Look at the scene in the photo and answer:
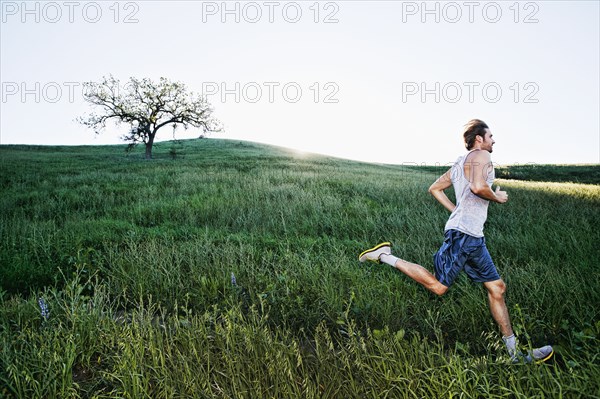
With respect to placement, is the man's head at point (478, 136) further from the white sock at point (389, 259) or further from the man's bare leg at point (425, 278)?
the white sock at point (389, 259)

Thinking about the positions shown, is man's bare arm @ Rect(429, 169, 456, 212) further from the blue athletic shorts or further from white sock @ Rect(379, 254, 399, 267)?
white sock @ Rect(379, 254, 399, 267)

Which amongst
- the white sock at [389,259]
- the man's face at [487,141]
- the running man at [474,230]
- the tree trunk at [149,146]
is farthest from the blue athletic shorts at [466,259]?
the tree trunk at [149,146]

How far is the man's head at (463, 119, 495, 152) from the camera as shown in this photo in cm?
302

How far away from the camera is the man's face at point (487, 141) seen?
302cm

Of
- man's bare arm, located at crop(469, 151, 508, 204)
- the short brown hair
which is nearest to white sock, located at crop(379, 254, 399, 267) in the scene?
man's bare arm, located at crop(469, 151, 508, 204)

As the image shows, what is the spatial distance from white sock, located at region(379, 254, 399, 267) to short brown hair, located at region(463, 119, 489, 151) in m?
1.51

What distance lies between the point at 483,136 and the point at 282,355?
9.18 feet

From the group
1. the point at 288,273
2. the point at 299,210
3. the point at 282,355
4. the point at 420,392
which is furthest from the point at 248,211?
the point at 420,392

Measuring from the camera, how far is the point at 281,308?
131 inches

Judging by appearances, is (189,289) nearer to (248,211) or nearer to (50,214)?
(248,211)

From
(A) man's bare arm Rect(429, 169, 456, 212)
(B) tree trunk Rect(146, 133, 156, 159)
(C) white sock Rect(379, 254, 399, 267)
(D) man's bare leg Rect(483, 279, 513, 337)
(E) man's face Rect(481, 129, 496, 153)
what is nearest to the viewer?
(D) man's bare leg Rect(483, 279, 513, 337)

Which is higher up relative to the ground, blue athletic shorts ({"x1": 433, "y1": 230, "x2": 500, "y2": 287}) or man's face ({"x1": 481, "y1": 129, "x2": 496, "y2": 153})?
man's face ({"x1": 481, "y1": 129, "x2": 496, "y2": 153})

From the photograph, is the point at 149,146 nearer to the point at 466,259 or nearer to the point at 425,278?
the point at 425,278

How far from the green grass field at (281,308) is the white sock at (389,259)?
0.22m
